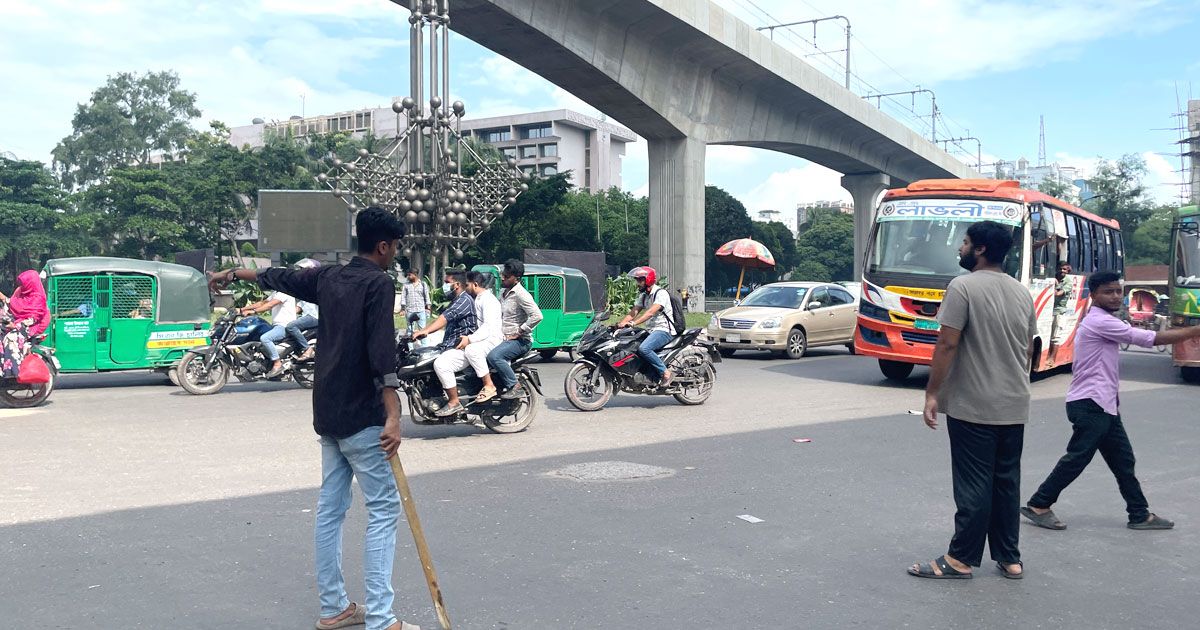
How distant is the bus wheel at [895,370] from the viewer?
14.8 meters

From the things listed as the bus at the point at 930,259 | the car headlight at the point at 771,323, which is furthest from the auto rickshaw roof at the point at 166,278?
the car headlight at the point at 771,323

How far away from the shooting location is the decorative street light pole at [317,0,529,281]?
1936 centimetres

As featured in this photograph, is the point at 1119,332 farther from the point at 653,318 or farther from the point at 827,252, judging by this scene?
the point at 827,252

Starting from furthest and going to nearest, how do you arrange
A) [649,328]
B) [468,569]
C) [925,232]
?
[925,232], [649,328], [468,569]

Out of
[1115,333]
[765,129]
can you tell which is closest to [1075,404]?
[1115,333]

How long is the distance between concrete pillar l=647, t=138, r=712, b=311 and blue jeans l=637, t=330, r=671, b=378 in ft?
66.6

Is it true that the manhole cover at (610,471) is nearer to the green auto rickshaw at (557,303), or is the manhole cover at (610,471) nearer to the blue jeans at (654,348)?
the blue jeans at (654,348)

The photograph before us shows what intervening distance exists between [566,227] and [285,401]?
129 feet

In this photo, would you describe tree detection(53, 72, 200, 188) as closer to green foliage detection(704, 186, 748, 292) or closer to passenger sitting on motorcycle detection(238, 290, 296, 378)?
green foliage detection(704, 186, 748, 292)

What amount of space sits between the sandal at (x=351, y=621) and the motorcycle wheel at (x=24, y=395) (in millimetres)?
9001

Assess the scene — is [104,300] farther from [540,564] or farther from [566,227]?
[566,227]

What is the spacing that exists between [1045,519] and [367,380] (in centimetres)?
413

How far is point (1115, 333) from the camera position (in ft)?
18.6

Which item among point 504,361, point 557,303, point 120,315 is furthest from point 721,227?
point 504,361
